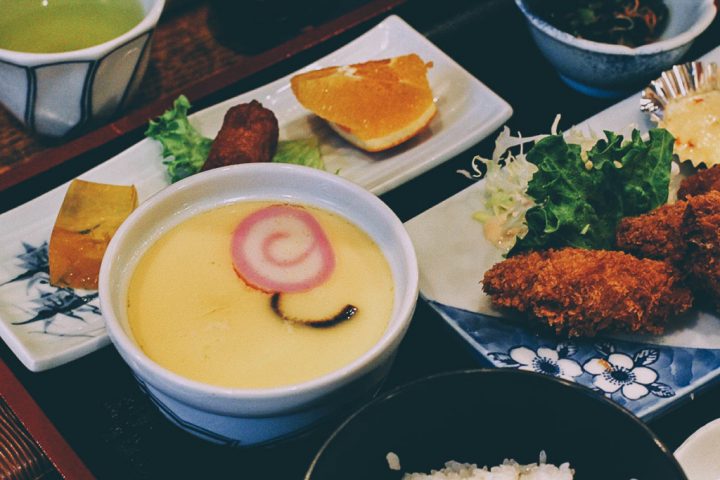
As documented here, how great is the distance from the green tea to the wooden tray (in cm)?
26

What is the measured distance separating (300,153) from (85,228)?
28.8 inches

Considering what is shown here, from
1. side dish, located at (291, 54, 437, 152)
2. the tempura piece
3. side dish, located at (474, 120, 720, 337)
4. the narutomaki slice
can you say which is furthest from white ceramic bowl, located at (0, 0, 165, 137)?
side dish, located at (474, 120, 720, 337)

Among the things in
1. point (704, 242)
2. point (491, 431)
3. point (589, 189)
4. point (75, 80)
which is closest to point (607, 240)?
point (589, 189)

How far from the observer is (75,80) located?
2.47 metres

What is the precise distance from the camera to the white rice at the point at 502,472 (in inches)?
60.9

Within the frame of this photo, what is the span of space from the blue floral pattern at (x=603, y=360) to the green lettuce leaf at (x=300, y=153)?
727 millimetres

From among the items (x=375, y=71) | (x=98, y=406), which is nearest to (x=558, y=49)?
(x=375, y=71)

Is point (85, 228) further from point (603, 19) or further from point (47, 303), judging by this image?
point (603, 19)

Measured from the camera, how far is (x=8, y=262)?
2174 millimetres

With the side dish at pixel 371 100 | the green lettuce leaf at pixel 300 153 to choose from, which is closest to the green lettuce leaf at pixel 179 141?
the green lettuce leaf at pixel 300 153

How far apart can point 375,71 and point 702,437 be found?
155cm

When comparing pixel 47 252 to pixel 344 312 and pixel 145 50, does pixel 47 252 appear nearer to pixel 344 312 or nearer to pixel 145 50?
pixel 145 50

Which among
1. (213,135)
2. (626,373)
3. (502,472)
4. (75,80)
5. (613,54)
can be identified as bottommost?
(626,373)

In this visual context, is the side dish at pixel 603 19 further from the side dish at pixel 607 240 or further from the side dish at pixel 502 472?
the side dish at pixel 502 472
